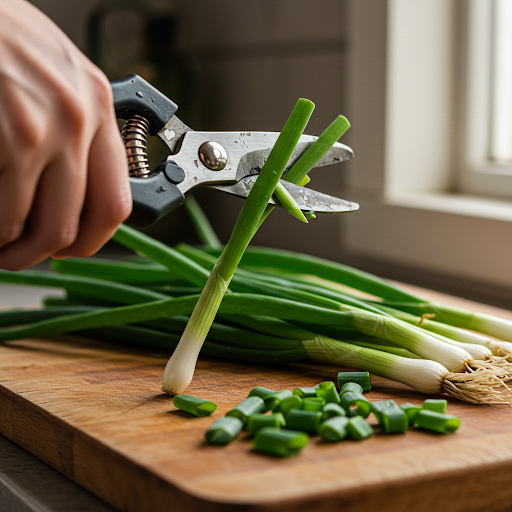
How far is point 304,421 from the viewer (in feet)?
2.45

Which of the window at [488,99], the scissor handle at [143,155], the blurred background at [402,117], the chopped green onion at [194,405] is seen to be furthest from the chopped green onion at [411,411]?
the window at [488,99]

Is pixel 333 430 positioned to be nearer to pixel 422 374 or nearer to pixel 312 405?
pixel 312 405

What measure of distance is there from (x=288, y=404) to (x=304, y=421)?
0.05 meters

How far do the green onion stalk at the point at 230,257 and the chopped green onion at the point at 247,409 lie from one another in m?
0.12

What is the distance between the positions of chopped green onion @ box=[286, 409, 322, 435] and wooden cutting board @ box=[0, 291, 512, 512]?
0.07 feet

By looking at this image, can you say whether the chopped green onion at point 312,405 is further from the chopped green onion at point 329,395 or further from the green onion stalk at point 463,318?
the green onion stalk at point 463,318

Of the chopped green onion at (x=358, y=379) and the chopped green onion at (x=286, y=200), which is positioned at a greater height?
the chopped green onion at (x=286, y=200)

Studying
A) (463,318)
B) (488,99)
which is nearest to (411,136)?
(488,99)

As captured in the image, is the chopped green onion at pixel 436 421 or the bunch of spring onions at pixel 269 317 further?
the bunch of spring onions at pixel 269 317

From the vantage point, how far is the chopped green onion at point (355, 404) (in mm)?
798

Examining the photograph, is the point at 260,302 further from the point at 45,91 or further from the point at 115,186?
the point at 45,91

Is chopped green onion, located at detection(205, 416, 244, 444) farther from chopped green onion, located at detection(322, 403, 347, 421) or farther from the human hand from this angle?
the human hand

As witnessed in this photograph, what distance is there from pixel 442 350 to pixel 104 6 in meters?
1.83

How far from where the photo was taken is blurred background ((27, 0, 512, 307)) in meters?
1.70
